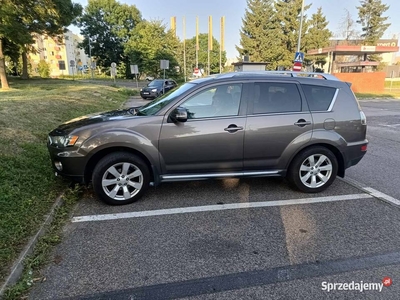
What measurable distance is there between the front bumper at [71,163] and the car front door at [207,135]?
1.05m

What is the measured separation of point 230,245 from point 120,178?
1.73 meters

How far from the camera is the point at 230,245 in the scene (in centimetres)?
309

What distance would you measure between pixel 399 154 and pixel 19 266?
7553 millimetres

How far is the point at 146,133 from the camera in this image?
388cm

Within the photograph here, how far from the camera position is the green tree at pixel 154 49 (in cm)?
4328

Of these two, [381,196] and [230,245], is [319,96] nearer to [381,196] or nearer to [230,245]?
[381,196]

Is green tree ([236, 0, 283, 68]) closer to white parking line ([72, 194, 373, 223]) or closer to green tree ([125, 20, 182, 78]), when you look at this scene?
green tree ([125, 20, 182, 78])

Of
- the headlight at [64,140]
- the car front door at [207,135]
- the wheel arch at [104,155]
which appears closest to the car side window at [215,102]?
the car front door at [207,135]

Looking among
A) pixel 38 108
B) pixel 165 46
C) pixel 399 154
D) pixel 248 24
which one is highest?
pixel 248 24


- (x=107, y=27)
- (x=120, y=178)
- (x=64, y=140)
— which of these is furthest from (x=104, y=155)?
(x=107, y=27)

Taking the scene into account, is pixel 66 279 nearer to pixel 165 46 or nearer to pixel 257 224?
pixel 257 224

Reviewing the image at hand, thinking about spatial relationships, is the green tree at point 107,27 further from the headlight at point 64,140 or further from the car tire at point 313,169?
the car tire at point 313,169

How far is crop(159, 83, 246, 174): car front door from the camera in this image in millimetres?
3936

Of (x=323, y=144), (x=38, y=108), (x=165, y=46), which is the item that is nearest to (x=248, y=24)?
(x=165, y=46)
